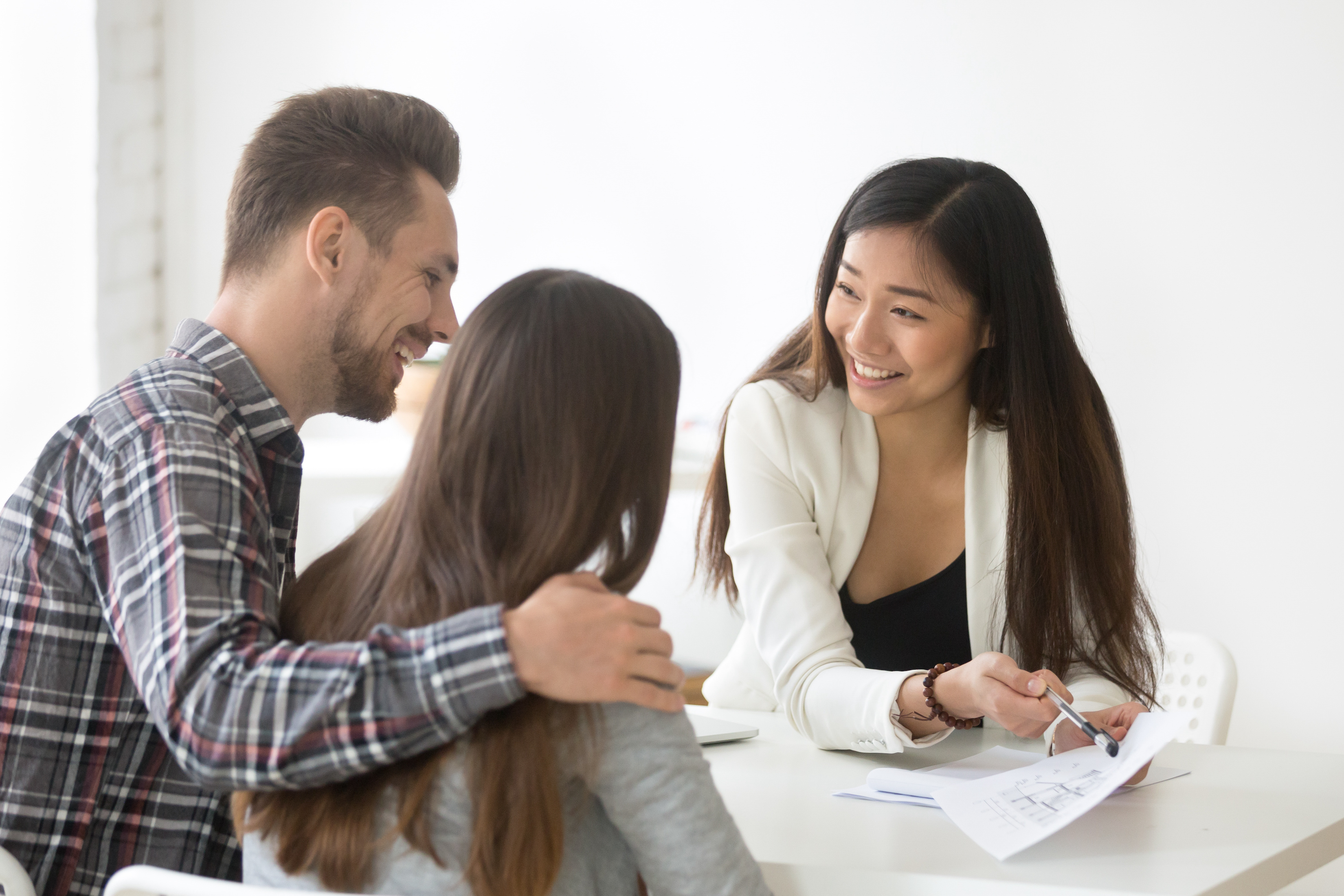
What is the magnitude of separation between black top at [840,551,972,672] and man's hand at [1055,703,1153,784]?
1.06ft

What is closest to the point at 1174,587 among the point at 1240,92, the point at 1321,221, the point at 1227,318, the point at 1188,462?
the point at 1188,462

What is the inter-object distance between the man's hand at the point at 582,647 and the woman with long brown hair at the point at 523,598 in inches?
1.4

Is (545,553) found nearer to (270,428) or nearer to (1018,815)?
(270,428)

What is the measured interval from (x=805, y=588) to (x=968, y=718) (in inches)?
10.9

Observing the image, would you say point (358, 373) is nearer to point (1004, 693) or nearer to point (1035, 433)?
point (1004, 693)

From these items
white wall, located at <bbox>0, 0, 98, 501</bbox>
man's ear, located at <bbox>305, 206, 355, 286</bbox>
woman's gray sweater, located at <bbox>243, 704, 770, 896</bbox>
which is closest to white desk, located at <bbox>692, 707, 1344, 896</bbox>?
woman's gray sweater, located at <bbox>243, 704, 770, 896</bbox>

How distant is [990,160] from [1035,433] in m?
1.35

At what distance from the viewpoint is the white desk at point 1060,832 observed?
0.93 m

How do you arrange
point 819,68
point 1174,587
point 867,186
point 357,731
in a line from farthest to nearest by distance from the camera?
point 819,68 < point 1174,587 < point 867,186 < point 357,731

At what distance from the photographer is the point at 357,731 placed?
0.76m

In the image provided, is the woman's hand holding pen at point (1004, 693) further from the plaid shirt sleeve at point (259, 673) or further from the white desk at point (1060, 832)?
the plaid shirt sleeve at point (259, 673)

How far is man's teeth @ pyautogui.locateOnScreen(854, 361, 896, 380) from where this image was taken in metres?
1.60

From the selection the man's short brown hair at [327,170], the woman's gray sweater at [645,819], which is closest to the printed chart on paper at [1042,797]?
the woman's gray sweater at [645,819]

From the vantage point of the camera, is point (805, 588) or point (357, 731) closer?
point (357, 731)
